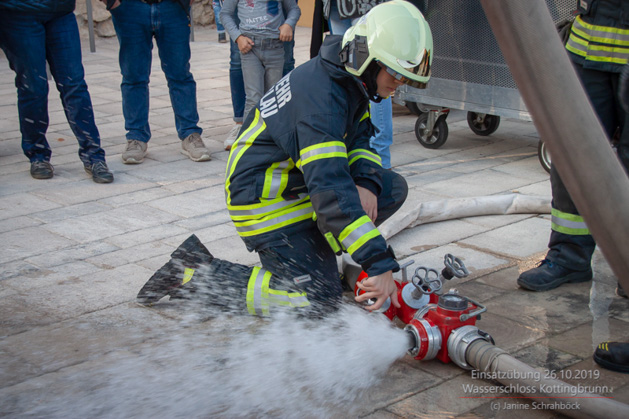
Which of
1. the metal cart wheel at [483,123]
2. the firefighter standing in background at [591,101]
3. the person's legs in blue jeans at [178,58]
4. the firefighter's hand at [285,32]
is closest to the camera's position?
the firefighter standing in background at [591,101]

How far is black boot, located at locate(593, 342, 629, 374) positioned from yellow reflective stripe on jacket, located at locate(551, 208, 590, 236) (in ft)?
3.19

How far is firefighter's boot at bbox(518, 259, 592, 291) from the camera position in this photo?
12.5ft

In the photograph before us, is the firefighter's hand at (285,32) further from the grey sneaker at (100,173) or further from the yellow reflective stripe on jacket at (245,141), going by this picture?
the yellow reflective stripe on jacket at (245,141)

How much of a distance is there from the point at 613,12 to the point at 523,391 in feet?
6.82

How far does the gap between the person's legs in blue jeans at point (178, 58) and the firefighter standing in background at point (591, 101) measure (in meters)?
3.40

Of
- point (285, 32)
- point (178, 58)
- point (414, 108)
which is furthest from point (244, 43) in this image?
point (414, 108)

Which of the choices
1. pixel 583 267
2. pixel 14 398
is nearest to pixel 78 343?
pixel 14 398

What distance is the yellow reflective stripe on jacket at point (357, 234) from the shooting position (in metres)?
3.02

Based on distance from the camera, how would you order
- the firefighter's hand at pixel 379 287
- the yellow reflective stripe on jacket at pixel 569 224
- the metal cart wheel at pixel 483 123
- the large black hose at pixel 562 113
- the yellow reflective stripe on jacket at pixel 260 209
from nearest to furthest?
the large black hose at pixel 562 113, the firefighter's hand at pixel 379 287, the yellow reflective stripe on jacket at pixel 260 209, the yellow reflective stripe on jacket at pixel 569 224, the metal cart wheel at pixel 483 123

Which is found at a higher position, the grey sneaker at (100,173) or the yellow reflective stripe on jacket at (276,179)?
the yellow reflective stripe on jacket at (276,179)

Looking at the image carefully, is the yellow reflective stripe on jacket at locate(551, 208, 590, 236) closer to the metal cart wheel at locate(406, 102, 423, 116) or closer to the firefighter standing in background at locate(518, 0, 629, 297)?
the firefighter standing in background at locate(518, 0, 629, 297)

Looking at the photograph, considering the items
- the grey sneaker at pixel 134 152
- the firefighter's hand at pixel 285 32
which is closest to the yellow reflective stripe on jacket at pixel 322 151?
the grey sneaker at pixel 134 152

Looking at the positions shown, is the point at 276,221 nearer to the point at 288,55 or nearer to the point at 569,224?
the point at 569,224

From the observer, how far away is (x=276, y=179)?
3484 millimetres
